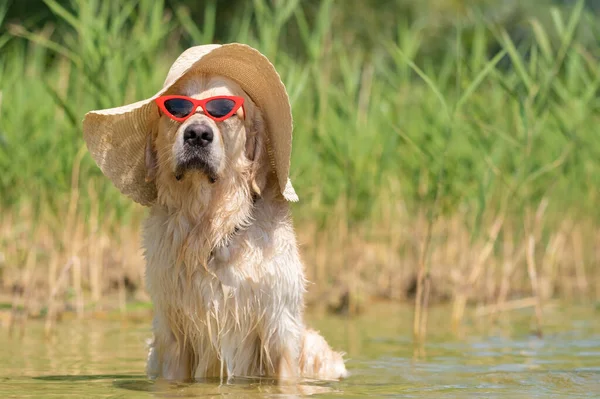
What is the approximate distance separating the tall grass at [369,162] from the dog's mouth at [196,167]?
1477mm

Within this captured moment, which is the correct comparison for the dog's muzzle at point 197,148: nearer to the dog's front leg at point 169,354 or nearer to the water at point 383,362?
the dog's front leg at point 169,354

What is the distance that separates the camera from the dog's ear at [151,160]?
4730mm

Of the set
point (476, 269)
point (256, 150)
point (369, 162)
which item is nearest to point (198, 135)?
point (256, 150)

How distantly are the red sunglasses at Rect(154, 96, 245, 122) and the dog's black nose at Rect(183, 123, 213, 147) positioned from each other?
10 centimetres

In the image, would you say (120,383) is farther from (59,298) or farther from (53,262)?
(59,298)

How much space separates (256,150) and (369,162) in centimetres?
365

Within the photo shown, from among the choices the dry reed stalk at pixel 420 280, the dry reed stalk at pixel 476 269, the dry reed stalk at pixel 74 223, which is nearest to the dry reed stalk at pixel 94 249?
the dry reed stalk at pixel 74 223

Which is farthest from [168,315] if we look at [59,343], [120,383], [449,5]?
[449,5]

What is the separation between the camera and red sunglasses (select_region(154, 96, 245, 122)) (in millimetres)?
4500

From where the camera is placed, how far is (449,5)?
2445cm

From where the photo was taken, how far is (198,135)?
4414mm

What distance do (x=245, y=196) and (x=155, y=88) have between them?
2484 mm

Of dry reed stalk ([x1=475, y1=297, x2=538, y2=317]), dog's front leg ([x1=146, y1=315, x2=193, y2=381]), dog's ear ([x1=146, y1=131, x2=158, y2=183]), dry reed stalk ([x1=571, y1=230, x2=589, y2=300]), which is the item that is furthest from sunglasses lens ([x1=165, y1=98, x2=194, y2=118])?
dry reed stalk ([x1=571, y1=230, x2=589, y2=300])

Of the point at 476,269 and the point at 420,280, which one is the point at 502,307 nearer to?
the point at 476,269
